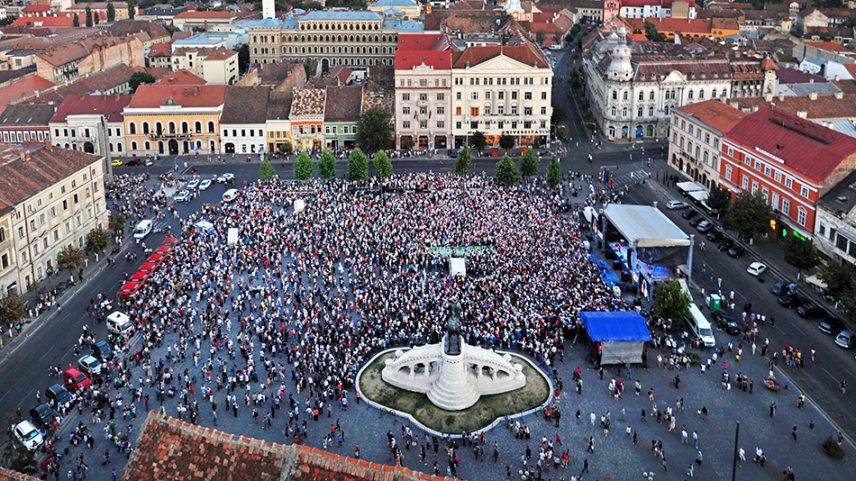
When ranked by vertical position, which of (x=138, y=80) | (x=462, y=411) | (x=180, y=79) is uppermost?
(x=180, y=79)

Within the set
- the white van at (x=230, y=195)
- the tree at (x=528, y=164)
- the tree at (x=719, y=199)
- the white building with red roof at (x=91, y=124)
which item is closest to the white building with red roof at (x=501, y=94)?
the tree at (x=528, y=164)

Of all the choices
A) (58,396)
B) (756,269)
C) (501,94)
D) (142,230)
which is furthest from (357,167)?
(58,396)

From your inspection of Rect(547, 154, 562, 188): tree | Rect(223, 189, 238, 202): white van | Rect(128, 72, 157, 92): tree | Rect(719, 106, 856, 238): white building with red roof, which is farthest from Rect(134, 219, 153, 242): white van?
Rect(128, 72, 157, 92): tree

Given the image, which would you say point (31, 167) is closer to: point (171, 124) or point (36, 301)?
point (36, 301)

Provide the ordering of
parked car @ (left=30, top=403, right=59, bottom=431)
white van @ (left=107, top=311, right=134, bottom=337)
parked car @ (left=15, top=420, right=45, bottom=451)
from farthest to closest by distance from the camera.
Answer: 1. white van @ (left=107, top=311, right=134, bottom=337)
2. parked car @ (left=30, top=403, right=59, bottom=431)
3. parked car @ (left=15, top=420, right=45, bottom=451)

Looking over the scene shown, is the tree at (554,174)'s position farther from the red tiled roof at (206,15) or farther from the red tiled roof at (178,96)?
the red tiled roof at (206,15)

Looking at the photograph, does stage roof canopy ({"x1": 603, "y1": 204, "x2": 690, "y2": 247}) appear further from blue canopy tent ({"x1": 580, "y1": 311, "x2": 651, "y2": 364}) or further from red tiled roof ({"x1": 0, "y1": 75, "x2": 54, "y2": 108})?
red tiled roof ({"x1": 0, "y1": 75, "x2": 54, "y2": 108})
